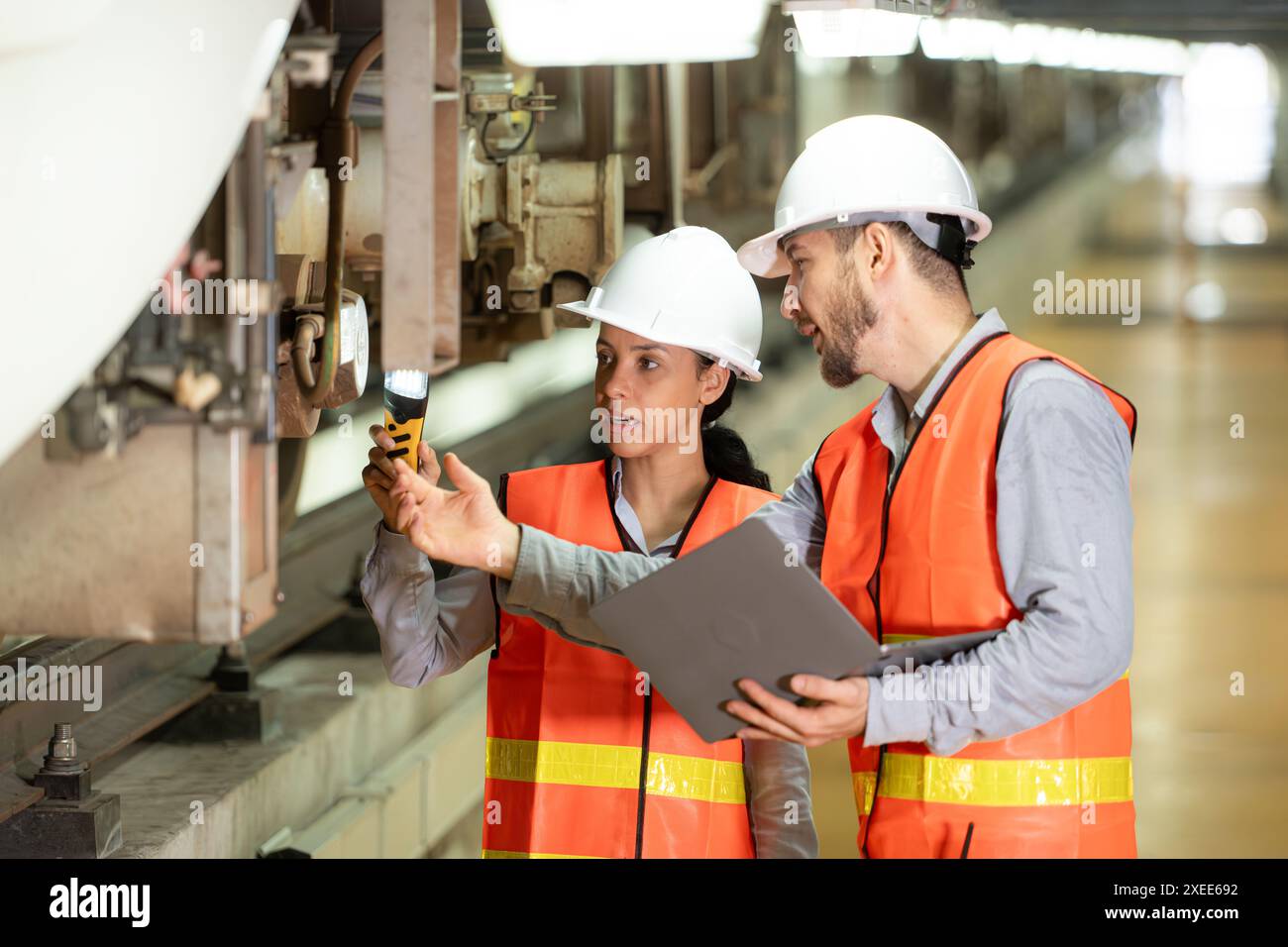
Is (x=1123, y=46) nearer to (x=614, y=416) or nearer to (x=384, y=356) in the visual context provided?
(x=614, y=416)

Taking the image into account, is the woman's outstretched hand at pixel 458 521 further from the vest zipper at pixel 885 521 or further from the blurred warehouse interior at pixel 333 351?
the vest zipper at pixel 885 521

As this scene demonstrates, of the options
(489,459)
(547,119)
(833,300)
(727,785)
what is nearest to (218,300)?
(833,300)

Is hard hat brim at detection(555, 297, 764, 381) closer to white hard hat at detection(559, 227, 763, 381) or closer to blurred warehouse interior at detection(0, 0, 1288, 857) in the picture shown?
white hard hat at detection(559, 227, 763, 381)

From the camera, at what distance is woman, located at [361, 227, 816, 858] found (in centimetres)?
262

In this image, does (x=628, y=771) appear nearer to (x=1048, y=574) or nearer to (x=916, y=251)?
(x=1048, y=574)

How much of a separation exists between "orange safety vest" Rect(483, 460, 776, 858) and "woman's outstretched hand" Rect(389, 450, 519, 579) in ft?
0.98

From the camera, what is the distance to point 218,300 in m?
2.03

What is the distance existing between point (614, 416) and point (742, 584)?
57 cm

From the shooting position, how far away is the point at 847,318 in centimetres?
245

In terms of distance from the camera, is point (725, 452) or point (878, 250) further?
point (725, 452)

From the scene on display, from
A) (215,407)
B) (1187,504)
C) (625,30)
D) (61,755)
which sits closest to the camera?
(215,407)

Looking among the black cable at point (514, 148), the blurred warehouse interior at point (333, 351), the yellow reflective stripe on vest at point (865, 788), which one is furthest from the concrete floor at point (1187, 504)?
the yellow reflective stripe on vest at point (865, 788)

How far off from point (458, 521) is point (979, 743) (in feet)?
2.71

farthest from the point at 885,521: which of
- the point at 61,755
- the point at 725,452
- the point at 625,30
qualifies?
the point at 61,755
